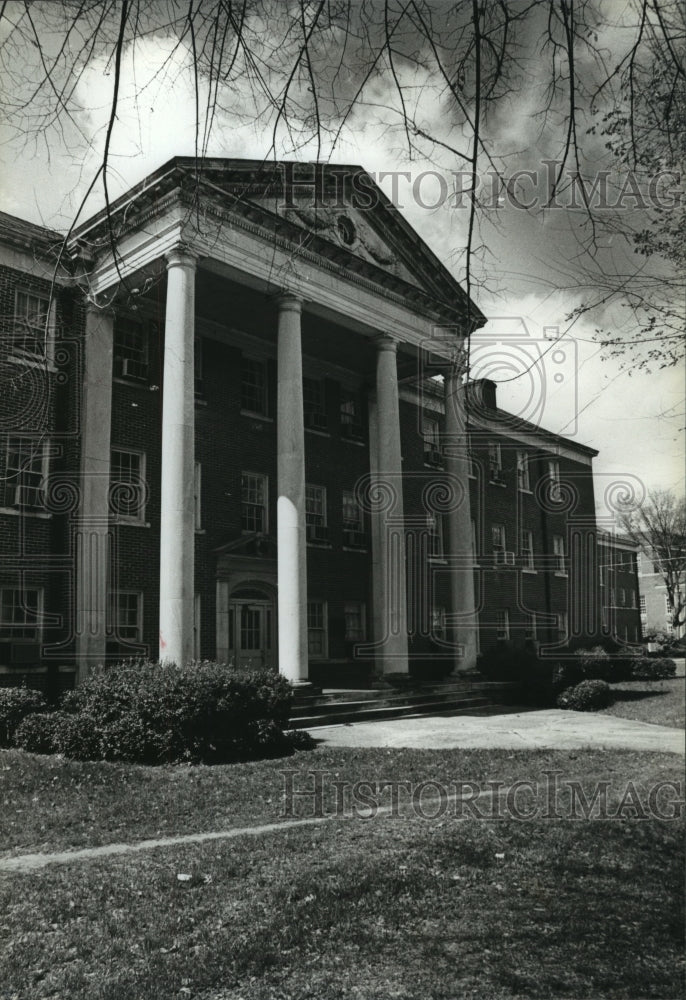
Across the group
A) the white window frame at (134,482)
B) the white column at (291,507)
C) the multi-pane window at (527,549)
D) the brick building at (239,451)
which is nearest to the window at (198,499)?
the brick building at (239,451)

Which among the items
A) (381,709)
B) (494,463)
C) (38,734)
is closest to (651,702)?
(381,709)

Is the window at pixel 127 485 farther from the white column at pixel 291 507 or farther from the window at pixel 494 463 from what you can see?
the window at pixel 494 463

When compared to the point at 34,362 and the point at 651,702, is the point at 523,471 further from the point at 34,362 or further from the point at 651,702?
the point at 34,362

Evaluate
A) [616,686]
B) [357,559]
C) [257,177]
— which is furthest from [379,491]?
[257,177]

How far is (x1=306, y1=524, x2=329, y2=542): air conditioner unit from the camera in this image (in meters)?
26.9

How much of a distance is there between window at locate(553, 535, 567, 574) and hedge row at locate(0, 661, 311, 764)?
96.9ft

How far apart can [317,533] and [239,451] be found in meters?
4.30

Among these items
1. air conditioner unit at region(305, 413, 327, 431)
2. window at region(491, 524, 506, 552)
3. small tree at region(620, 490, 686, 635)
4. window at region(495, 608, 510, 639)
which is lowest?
window at region(495, 608, 510, 639)

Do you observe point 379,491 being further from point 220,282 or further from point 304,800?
point 304,800

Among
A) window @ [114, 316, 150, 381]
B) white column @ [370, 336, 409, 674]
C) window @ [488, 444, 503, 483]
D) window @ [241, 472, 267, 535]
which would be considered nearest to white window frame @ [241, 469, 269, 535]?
window @ [241, 472, 267, 535]

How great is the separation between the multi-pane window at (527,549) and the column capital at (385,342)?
17725mm

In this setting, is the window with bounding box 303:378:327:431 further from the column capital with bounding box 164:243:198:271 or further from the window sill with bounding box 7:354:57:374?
the window sill with bounding box 7:354:57:374

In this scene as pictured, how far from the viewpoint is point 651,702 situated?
22719 millimetres

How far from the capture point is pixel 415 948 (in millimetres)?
5543
